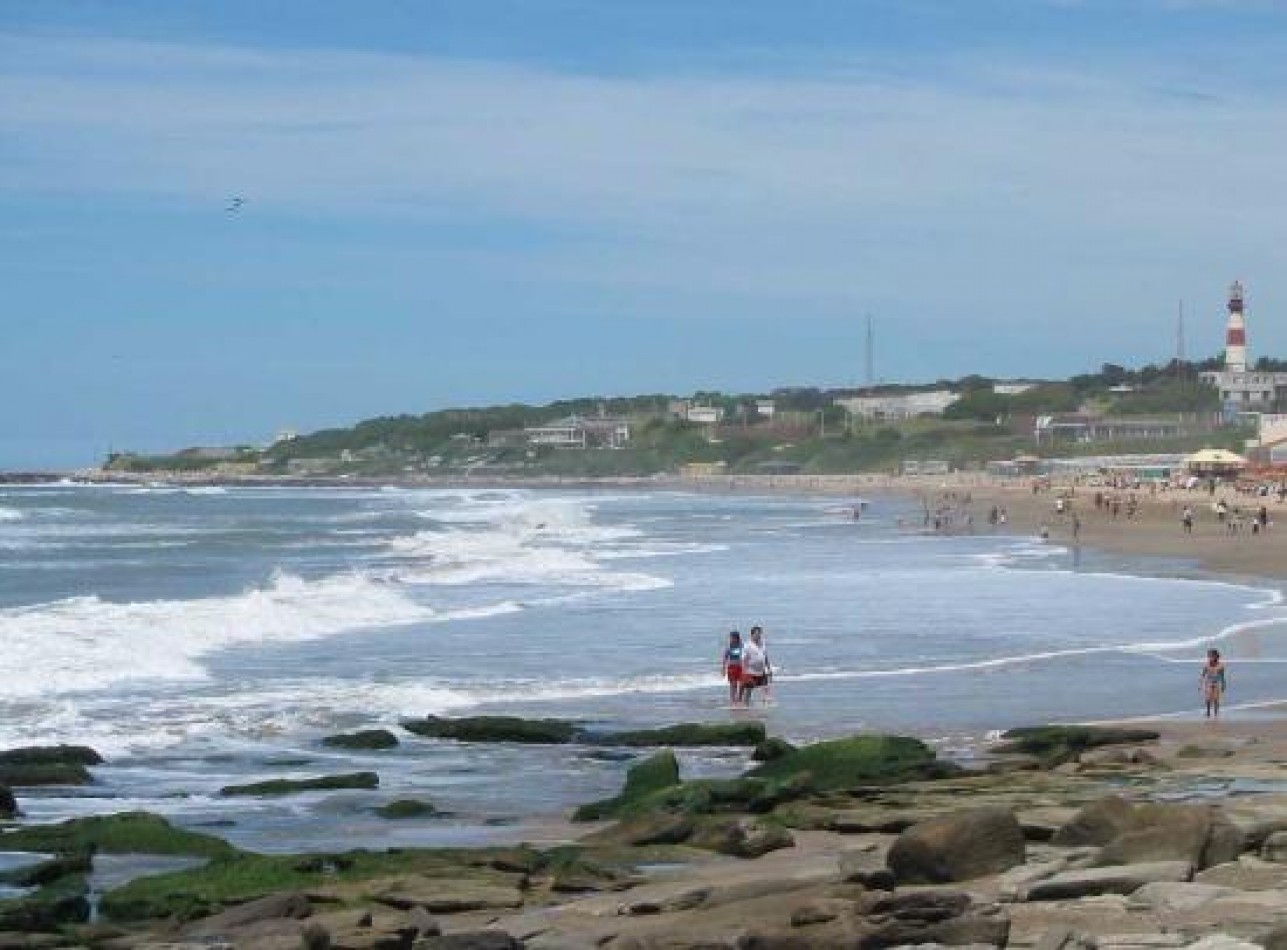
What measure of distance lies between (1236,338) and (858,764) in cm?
15828

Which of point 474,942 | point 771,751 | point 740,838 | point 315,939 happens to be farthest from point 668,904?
point 771,751

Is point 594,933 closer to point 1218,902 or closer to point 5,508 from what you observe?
point 1218,902

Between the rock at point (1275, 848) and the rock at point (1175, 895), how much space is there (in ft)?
3.30

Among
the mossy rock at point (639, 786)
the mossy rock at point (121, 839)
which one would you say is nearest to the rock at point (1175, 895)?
the mossy rock at point (639, 786)

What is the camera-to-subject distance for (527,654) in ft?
99.4

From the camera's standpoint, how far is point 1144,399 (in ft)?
614

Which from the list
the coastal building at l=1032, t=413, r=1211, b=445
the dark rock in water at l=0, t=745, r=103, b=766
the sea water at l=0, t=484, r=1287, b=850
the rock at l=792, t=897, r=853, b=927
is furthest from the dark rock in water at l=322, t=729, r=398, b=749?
the coastal building at l=1032, t=413, r=1211, b=445

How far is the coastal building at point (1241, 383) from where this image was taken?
166m

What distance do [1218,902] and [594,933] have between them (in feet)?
9.86

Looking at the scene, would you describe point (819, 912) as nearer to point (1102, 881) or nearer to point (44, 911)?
point (1102, 881)

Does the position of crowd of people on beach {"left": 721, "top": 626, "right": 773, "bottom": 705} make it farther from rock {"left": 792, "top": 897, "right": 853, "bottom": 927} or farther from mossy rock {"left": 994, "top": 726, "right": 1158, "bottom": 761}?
rock {"left": 792, "top": 897, "right": 853, "bottom": 927}

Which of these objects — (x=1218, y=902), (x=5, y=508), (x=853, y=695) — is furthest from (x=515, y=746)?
(x=5, y=508)

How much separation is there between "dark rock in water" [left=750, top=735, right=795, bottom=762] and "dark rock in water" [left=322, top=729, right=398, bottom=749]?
3.57 metres

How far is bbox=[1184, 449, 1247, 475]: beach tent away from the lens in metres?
104
